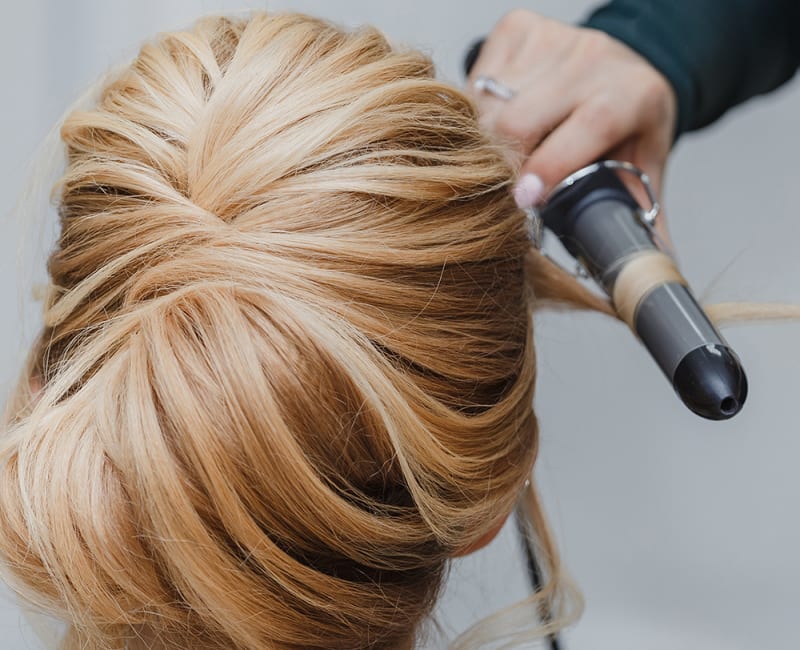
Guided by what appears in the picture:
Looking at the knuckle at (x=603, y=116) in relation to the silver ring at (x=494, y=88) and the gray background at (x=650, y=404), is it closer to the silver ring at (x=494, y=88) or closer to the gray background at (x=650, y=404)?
the silver ring at (x=494, y=88)

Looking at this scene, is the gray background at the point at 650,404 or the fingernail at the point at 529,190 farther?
the gray background at the point at 650,404

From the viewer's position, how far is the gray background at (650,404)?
1325 millimetres

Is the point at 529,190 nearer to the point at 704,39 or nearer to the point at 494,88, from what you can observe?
the point at 494,88

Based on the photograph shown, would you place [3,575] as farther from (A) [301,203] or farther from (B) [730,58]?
(B) [730,58]

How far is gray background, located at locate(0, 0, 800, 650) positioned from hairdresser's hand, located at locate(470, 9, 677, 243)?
14.6 inches

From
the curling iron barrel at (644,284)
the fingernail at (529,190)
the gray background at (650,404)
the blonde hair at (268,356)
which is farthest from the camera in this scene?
the gray background at (650,404)

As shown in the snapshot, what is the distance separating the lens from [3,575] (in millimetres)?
615

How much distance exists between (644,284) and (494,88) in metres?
0.31

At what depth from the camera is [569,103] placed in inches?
36.8

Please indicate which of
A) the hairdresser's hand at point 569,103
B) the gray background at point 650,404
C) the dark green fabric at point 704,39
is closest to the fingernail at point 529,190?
the hairdresser's hand at point 569,103

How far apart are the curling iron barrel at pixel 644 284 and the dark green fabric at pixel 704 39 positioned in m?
0.16

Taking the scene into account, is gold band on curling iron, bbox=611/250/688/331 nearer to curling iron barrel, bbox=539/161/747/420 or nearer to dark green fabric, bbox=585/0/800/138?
curling iron barrel, bbox=539/161/747/420

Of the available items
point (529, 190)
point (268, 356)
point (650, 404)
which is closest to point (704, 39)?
point (529, 190)

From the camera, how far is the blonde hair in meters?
0.56
